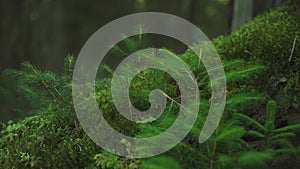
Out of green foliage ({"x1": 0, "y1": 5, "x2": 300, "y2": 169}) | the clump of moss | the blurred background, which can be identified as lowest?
green foliage ({"x1": 0, "y1": 5, "x2": 300, "y2": 169})

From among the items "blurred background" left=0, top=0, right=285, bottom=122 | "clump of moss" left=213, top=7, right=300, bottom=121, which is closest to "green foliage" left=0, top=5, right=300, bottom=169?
"clump of moss" left=213, top=7, right=300, bottom=121

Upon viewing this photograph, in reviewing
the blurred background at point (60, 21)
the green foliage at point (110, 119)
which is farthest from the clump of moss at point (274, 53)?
A: the blurred background at point (60, 21)

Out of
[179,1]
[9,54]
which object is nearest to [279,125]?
[9,54]

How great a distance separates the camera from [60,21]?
50.6 ft

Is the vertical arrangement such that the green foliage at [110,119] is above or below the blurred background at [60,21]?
below

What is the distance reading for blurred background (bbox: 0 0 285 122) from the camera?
16.8ft

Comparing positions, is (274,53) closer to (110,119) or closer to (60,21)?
(110,119)

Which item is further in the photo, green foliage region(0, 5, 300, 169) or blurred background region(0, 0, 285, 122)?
blurred background region(0, 0, 285, 122)

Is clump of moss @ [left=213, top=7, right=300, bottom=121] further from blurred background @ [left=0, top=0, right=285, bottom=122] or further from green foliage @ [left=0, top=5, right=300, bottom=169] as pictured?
blurred background @ [left=0, top=0, right=285, bottom=122]

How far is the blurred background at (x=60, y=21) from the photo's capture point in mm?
5129

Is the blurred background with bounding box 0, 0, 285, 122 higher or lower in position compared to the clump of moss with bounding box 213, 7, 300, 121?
higher

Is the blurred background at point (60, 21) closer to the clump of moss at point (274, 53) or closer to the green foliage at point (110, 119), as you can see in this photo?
the clump of moss at point (274, 53)

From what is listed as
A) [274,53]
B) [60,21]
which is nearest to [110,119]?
[274,53]

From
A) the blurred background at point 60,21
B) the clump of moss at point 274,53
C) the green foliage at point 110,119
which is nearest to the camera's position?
the green foliage at point 110,119
